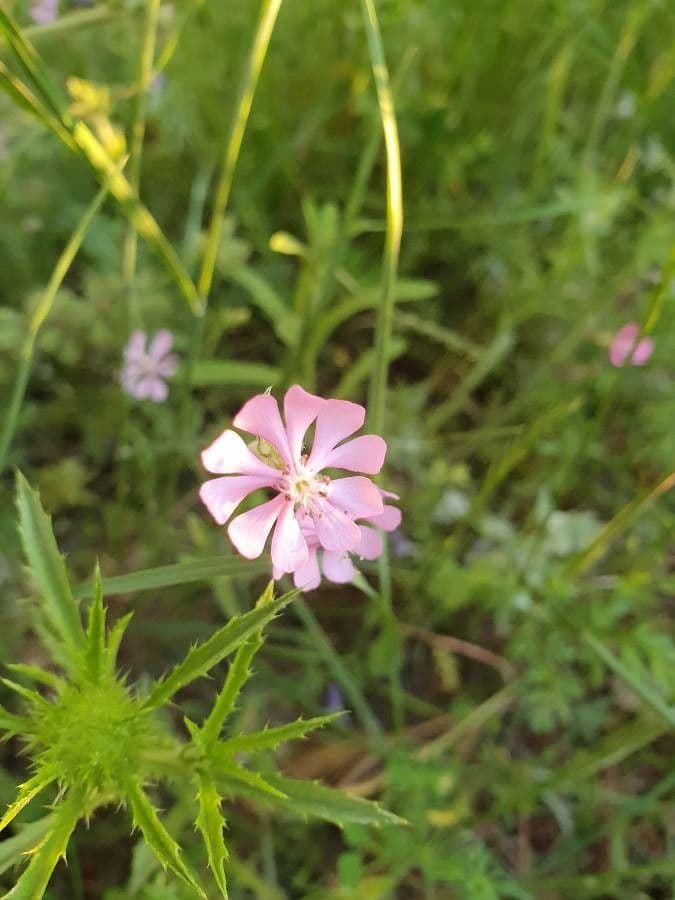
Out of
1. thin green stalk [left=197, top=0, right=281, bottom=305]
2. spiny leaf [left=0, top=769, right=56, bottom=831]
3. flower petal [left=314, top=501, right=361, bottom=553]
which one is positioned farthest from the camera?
thin green stalk [left=197, top=0, right=281, bottom=305]

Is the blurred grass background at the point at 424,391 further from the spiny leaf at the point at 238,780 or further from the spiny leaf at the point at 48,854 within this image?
the spiny leaf at the point at 48,854

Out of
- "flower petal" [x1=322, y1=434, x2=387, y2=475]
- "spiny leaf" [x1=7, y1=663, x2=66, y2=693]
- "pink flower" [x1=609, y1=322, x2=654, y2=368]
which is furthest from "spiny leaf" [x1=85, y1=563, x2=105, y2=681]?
"pink flower" [x1=609, y1=322, x2=654, y2=368]

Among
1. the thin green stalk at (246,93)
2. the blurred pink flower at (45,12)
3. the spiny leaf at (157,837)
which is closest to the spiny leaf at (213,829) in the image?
the spiny leaf at (157,837)

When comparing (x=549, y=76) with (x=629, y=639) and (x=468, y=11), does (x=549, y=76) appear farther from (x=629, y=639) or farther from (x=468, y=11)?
(x=629, y=639)

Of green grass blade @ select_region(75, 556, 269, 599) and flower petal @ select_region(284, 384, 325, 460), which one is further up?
flower petal @ select_region(284, 384, 325, 460)

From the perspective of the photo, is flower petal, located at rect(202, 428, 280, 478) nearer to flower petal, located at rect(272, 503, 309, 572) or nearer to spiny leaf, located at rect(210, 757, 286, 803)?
flower petal, located at rect(272, 503, 309, 572)

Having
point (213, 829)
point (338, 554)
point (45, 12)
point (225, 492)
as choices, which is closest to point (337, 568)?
point (338, 554)

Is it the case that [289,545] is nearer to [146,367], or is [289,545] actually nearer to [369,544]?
[369,544]

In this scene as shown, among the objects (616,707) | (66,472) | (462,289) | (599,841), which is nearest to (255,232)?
(462,289)
